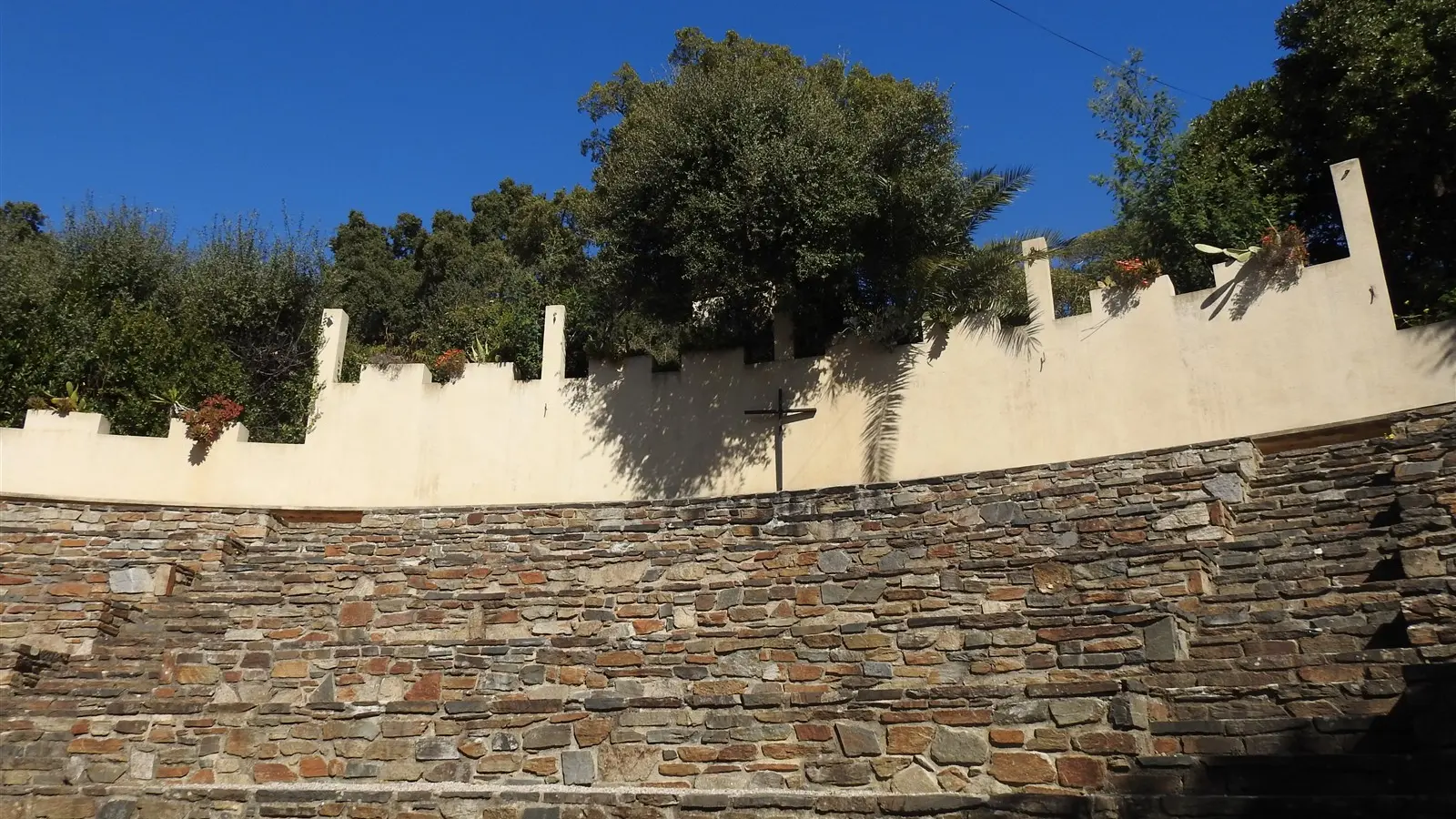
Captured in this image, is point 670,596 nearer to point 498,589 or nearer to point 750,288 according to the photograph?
point 498,589

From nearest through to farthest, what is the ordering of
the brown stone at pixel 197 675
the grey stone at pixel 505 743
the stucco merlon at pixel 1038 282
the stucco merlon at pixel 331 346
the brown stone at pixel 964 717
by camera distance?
the brown stone at pixel 964 717 < the grey stone at pixel 505 743 < the brown stone at pixel 197 675 < the stucco merlon at pixel 1038 282 < the stucco merlon at pixel 331 346

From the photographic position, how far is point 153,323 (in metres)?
13.8

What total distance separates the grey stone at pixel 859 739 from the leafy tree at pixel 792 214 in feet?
20.6

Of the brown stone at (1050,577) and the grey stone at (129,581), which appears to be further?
the grey stone at (129,581)

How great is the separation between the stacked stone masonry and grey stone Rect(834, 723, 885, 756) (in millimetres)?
24

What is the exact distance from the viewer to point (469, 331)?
1580 cm

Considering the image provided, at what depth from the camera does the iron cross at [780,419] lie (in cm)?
1210

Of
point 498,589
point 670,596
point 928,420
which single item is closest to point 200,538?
point 498,589

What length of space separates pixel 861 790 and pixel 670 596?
8.77 feet

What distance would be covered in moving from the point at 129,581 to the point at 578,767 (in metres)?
7.11

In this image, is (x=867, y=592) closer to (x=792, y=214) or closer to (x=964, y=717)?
(x=964, y=717)

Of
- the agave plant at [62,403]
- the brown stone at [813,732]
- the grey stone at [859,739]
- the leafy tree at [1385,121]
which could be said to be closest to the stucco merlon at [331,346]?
the agave plant at [62,403]

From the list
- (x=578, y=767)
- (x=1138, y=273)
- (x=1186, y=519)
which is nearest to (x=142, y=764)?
(x=578, y=767)

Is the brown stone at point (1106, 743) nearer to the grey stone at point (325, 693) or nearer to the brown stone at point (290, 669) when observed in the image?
the grey stone at point (325, 693)
